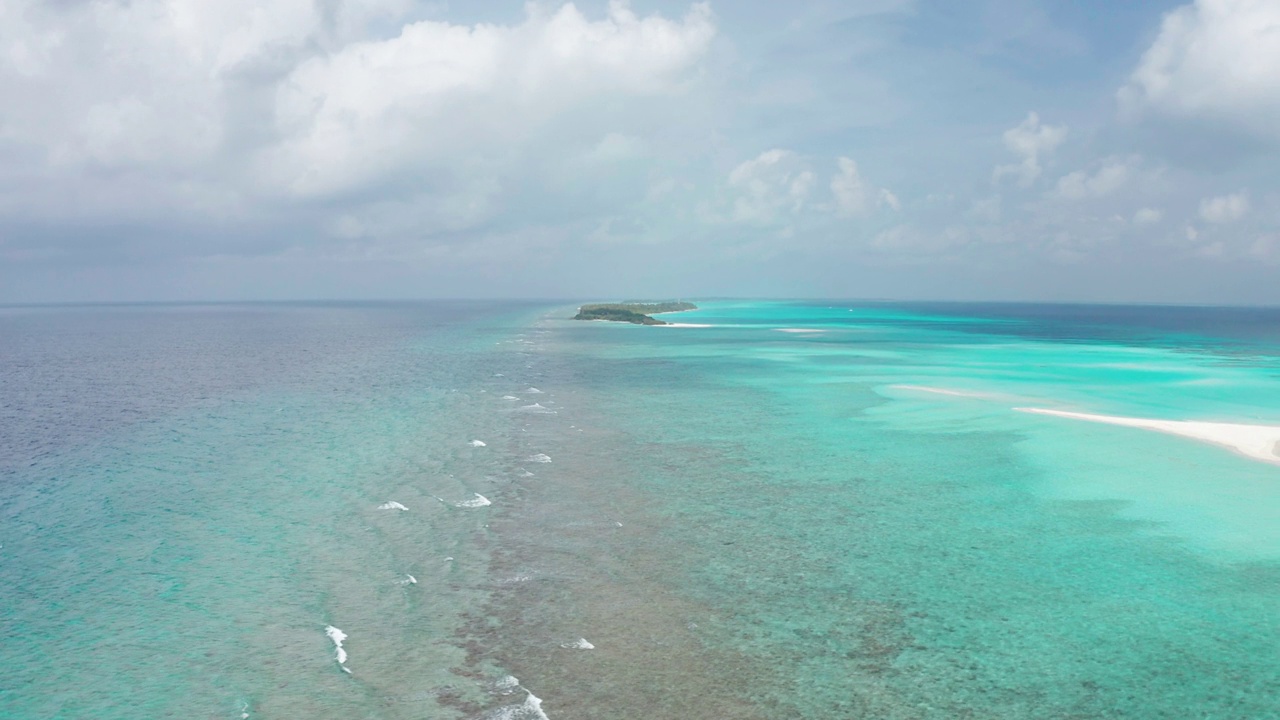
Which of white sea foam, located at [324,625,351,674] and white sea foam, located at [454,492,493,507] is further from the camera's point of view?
white sea foam, located at [454,492,493,507]

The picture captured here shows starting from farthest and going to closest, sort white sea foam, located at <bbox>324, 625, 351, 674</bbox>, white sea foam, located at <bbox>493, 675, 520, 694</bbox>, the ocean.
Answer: white sea foam, located at <bbox>324, 625, 351, 674</bbox>, the ocean, white sea foam, located at <bbox>493, 675, 520, 694</bbox>

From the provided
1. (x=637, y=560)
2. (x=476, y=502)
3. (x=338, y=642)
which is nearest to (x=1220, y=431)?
(x=637, y=560)

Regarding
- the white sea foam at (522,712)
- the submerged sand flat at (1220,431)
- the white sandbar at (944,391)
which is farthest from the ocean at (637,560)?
the white sandbar at (944,391)

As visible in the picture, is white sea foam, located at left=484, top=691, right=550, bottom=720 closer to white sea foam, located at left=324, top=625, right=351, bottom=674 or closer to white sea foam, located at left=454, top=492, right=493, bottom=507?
white sea foam, located at left=324, top=625, right=351, bottom=674

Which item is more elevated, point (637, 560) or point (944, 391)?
point (944, 391)

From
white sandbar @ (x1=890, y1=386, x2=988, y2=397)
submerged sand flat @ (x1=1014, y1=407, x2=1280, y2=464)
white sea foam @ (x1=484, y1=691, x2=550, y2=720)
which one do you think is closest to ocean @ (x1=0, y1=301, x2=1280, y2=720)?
white sea foam @ (x1=484, y1=691, x2=550, y2=720)

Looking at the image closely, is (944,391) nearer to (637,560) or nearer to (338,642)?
(637,560)

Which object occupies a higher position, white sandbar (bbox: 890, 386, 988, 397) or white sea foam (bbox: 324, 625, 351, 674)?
white sandbar (bbox: 890, 386, 988, 397)
